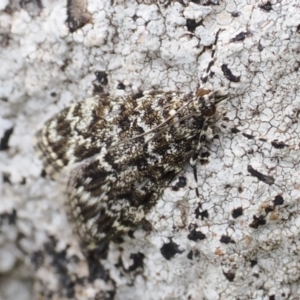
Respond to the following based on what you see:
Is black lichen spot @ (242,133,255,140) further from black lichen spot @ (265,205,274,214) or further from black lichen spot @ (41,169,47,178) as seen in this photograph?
black lichen spot @ (41,169,47,178)

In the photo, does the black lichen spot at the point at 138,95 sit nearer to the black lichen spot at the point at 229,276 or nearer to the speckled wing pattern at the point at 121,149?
the speckled wing pattern at the point at 121,149

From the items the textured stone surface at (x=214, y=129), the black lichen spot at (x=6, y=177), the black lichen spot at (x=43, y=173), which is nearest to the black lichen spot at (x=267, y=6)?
the textured stone surface at (x=214, y=129)

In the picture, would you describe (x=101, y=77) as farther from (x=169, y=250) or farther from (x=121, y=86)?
(x=169, y=250)

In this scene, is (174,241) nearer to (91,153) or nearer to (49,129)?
(91,153)

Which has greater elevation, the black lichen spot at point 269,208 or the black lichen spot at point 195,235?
the black lichen spot at point 269,208

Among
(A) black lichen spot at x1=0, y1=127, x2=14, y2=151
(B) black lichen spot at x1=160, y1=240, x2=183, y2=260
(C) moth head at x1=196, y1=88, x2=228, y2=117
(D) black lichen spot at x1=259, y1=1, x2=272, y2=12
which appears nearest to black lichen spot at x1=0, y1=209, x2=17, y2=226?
(A) black lichen spot at x1=0, y1=127, x2=14, y2=151

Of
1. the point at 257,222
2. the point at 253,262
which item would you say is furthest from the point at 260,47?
the point at 253,262

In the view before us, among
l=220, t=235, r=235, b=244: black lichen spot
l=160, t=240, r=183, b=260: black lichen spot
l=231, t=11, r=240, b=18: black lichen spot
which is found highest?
l=231, t=11, r=240, b=18: black lichen spot

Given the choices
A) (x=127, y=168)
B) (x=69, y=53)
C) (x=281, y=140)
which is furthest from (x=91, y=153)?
(x=281, y=140)
